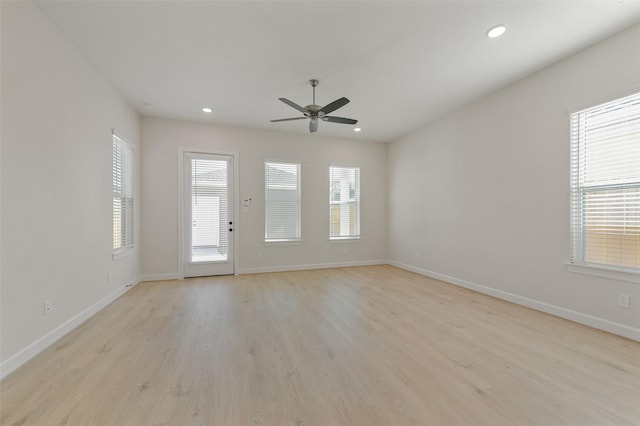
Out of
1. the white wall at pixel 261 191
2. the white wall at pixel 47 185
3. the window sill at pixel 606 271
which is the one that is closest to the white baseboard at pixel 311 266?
the white wall at pixel 261 191

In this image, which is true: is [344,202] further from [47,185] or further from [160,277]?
[47,185]

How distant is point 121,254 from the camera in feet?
12.8

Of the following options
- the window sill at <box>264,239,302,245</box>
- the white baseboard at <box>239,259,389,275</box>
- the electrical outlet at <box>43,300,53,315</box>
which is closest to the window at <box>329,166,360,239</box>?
the white baseboard at <box>239,259,389,275</box>

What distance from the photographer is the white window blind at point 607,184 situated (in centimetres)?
257

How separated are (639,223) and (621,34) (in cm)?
188

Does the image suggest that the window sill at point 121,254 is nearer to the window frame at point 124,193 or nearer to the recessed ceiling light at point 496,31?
the window frame at point 124,193

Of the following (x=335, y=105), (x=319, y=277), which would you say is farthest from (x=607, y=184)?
(x=319, y=277)

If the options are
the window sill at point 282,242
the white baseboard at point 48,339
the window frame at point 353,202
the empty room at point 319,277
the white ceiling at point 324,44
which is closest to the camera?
the empty room at point 319,277

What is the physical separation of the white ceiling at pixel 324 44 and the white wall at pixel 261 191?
982 mm

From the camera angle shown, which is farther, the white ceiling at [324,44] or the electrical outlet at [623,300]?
the electrical outlet at [623,300]

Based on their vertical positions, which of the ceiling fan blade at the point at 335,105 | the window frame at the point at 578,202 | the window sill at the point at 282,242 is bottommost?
the window sill at the point at 282,242

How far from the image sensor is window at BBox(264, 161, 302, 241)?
5.53 metres

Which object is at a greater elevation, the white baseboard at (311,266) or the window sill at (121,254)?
the window sill at (121,254)

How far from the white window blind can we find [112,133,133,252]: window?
593cm
